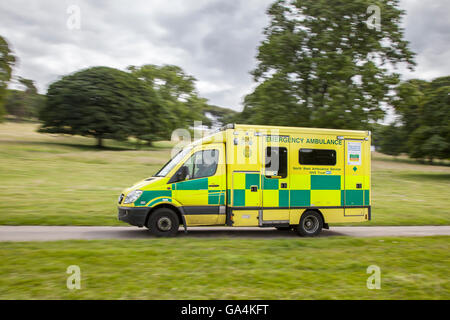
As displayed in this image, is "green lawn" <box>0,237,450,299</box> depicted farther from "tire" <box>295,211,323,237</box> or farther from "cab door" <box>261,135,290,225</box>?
"tire" <box>295,211,323,237</box>

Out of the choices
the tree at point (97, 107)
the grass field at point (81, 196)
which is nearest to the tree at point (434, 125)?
the grass field at point (81, 196)

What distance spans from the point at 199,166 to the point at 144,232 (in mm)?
2198

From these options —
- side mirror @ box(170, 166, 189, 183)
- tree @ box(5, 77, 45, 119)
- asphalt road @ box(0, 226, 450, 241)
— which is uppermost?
tree @ box(5, 77, 45, 119)

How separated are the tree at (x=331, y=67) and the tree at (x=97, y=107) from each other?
24.4 m

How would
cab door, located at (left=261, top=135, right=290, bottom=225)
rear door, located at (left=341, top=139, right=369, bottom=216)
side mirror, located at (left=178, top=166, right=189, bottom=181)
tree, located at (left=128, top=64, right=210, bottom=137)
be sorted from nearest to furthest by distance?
side mirror, located at (left=178, top=166, right=189, bottom=181) < cab door, located at (left=261, top=135, right=290, bottom=225) < rear door, located at (left=341, top=139, right=369, bottom=216) < tree, located at (left=128, top=64, right=210, bottom=137)

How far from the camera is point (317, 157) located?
406 inches

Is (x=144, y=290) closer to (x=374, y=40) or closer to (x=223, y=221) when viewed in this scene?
(x=223, y=221)

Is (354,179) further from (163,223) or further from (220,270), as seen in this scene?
(220,270)

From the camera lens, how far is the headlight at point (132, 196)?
30.3ft

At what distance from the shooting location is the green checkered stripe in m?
9.66

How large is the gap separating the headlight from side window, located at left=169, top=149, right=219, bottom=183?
882 millimetres

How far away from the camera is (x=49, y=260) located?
6016 mm

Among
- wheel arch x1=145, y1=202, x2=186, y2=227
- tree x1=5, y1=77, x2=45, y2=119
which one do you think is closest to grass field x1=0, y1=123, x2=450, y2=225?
wheel arch x1=145, y1=202, x2=186, y2=227

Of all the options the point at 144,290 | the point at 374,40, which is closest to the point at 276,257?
the point at 144,290
